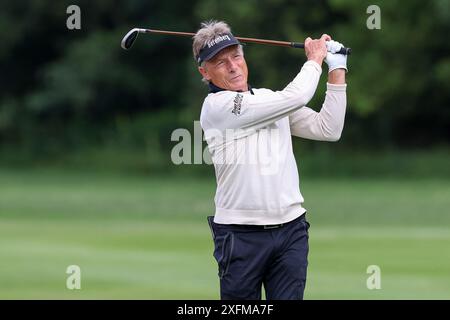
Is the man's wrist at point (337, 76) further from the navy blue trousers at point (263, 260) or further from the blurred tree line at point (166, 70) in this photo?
the blurred tree line at point (166, 70)

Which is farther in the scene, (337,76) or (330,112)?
(330,112)

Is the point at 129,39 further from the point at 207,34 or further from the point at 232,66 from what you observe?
the point at 232,66

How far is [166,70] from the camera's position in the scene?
51.1 meters

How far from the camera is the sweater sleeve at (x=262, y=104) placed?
6805mm

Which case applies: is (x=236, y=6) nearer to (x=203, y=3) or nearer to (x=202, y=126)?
(x=203, y=3)

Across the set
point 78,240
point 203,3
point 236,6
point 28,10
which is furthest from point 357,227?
point 28,10

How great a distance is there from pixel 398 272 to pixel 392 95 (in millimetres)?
25806

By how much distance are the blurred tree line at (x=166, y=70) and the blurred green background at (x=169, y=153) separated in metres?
0.07

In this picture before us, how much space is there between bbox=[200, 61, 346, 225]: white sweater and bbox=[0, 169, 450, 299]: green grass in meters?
4.82

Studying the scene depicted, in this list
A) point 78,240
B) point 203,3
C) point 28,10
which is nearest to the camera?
point 78,240

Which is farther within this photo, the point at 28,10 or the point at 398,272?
the point at 28,10

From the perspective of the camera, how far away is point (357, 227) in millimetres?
20688

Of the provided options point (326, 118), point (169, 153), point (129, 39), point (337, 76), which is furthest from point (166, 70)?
point (337, 76)

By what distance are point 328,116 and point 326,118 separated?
0.02 meters
